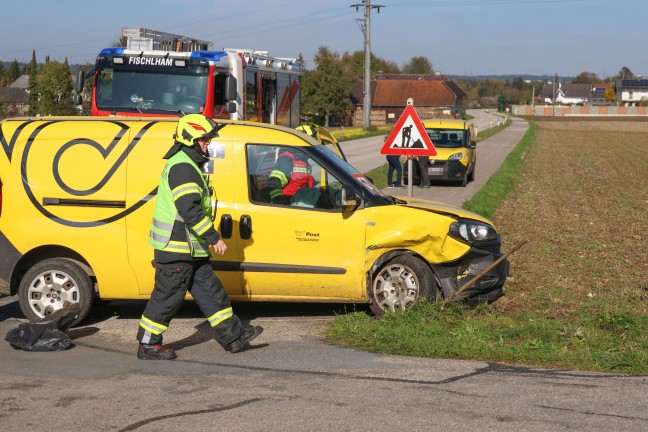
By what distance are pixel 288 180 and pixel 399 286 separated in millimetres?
1372

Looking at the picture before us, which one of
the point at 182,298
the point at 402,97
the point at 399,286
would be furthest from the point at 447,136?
the point at 402,97

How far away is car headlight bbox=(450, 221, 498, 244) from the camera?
9398 mm

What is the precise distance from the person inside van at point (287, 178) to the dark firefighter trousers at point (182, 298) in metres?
1.41

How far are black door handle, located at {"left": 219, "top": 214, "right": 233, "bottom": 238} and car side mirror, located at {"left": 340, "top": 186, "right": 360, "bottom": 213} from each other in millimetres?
1002

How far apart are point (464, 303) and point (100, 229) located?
3340 mm

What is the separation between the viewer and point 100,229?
29.7ft

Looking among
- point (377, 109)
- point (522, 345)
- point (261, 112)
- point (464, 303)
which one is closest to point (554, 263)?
point (464, 303)

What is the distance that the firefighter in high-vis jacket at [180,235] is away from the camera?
7684 millimetres

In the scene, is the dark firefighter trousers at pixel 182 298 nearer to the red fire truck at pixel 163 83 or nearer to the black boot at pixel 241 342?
the black boot at pixel 241 342

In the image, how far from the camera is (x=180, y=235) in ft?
25.5

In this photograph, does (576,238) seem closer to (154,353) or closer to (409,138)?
(409,138)

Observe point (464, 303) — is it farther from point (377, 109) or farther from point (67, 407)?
point (377, 109)

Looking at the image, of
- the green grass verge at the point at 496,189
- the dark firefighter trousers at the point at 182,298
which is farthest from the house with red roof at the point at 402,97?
the dark firefighter trousers at the point at 182,298

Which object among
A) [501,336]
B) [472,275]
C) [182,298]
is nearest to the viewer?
[182,298]
